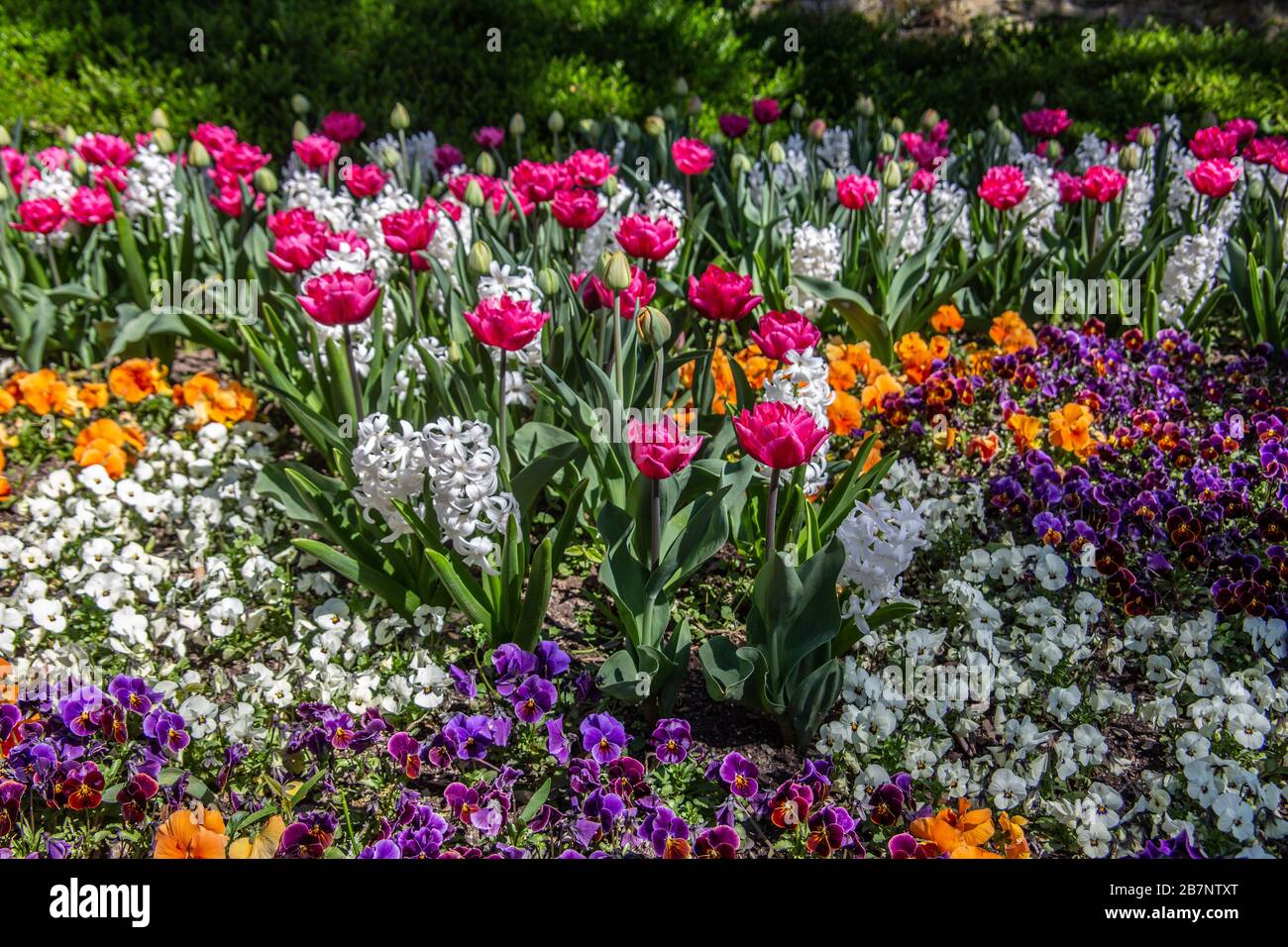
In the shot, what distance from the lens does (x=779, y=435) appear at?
1.76 meters

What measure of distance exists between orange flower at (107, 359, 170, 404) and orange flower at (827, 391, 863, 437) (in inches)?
81.5

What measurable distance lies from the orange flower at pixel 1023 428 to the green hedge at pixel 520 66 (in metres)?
3.20

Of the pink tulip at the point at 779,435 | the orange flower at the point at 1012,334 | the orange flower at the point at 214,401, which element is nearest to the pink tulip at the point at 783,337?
the pink tulip at the point at 779,435

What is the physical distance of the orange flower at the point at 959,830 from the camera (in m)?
1.75

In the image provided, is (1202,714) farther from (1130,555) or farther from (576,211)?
(576,211)

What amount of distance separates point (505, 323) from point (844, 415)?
116cm

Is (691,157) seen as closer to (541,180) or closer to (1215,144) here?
(541,180)

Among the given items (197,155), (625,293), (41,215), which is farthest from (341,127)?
(625,293)

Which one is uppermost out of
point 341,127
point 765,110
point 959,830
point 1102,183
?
point 765,110

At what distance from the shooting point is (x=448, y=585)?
2.11m

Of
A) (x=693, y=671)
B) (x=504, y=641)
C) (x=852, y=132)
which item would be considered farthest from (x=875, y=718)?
(x=852, y=132)

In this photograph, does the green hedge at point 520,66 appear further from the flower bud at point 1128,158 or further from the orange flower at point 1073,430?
the orange flower at point 1073,430

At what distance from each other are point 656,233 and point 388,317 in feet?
3.44

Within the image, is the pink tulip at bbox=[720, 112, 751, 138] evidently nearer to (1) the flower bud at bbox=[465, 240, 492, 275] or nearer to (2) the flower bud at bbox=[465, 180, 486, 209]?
(2) the flower bud at bbox=[465, 180, 486, 209]
